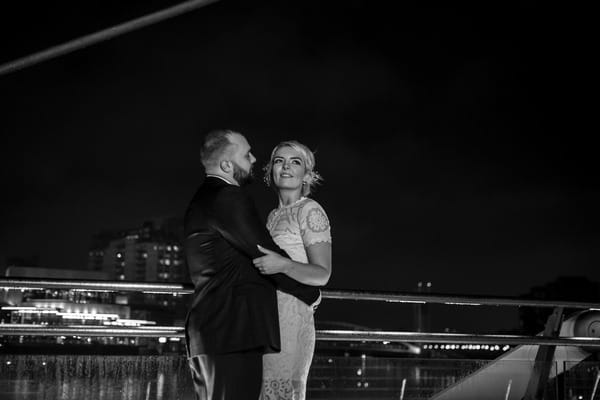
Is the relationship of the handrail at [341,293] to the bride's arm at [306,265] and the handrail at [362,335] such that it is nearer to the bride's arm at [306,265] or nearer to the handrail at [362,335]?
the handrail at [362,335]

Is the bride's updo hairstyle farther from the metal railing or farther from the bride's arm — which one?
→ the metal railing

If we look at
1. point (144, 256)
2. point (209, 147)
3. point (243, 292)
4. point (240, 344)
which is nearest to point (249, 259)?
point (243, 292)

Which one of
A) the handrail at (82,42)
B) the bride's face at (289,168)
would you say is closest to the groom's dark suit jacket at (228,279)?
the bride's face at (289,168)

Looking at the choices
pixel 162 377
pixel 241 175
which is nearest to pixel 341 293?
pixel 162 377

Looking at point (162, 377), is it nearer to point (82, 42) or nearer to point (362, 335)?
point (362, 335)

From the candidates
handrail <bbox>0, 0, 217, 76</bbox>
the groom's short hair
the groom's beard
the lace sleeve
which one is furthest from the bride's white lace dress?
handrail <bbox>0, 0, 217, 76</bbox>

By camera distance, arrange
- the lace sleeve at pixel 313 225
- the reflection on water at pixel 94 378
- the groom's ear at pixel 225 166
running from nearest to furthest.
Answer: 1. the groom's ear at pixel 225 166
2. the lace sleeve at pixel 313 225
3. the reflection on water at pixel 94 378

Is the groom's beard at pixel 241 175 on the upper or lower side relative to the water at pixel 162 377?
upper

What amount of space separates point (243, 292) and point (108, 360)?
1792 mm

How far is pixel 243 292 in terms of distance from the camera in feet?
7.35

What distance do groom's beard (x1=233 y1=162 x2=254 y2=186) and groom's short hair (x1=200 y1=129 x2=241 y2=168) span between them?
64 mm

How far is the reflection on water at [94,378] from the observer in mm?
3615

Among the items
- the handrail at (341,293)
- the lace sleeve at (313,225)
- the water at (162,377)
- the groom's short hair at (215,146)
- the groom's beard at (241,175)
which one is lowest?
the water at (162,377)

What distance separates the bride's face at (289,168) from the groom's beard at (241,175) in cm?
46
